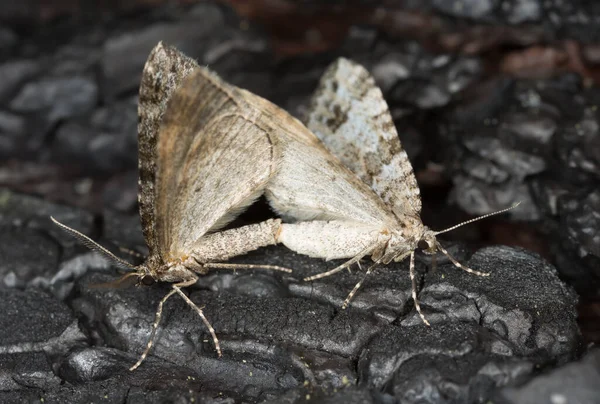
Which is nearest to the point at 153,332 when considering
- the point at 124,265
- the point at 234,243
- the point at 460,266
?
the point at 124,265

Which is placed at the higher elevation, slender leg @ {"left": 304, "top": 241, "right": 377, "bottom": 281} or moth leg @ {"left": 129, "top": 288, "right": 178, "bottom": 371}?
slender leg @ {"left": 304, "top": 241, "right": 377, "bottom": 281}

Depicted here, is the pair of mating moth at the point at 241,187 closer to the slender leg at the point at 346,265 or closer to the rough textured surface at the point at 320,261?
the slender leg at the point at 346,265

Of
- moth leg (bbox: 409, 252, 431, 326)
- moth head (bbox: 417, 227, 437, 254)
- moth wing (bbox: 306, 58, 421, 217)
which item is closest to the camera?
moth leg (bbox: 409, 252, 431, 326)

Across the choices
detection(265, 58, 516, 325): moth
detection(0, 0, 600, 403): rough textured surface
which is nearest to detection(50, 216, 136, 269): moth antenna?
detection(0, 0, 600, 403): rough textured surface

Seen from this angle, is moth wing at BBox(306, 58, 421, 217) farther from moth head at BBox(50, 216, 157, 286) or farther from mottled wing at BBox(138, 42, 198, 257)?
moth head at BBox(50, 216, 157, 286)

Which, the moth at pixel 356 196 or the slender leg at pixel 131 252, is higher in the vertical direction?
the moth at pixel 356 196

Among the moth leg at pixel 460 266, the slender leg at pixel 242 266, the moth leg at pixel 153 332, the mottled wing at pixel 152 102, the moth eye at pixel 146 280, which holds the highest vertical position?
the mottled wing at pixel 152 102

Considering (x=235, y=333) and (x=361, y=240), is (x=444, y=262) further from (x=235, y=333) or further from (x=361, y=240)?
(x=235, y=333)

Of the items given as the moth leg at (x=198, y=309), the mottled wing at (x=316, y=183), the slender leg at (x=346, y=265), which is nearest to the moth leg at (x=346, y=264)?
the slender leg at (x=346, y=265)

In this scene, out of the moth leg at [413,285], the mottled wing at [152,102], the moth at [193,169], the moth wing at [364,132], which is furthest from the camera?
the moth wing at [364,132]
